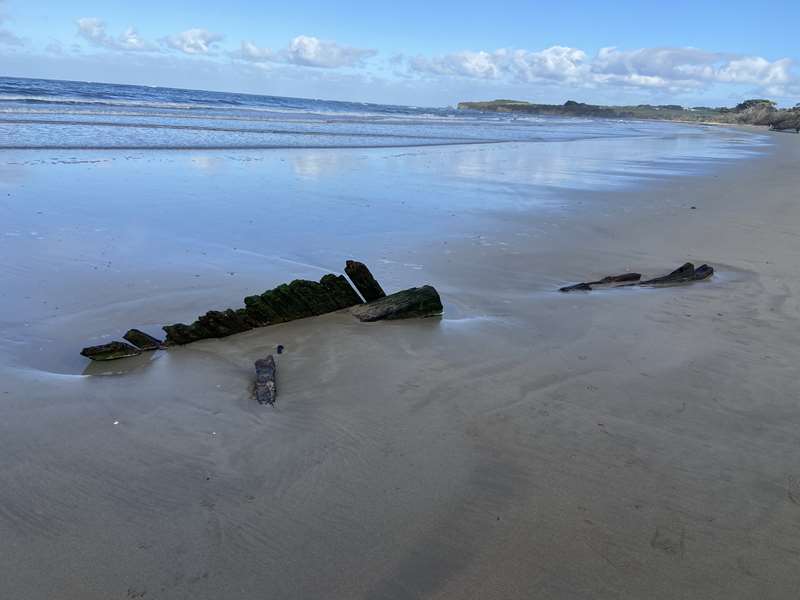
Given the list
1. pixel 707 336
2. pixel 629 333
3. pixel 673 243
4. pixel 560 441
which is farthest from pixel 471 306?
pixel 673 243

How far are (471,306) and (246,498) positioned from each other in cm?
364

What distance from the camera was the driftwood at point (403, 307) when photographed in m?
5.82

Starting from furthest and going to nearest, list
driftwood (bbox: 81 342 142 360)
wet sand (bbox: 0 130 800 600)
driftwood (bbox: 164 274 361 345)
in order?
driftwood (bbox: 164 274 361 345) → driftwood (bbox: 81 342 142 360) → wet sand (bbox: 0 130 800 600)

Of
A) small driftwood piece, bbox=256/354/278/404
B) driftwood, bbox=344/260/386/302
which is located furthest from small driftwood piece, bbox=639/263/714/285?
small driftwood piece, bbox=256/354/278/404

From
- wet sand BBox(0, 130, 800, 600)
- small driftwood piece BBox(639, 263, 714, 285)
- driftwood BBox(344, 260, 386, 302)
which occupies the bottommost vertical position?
Answer: wet sand BBox(0, 130, 800, 600)

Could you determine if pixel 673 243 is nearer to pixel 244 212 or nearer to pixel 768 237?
pixel 768 237

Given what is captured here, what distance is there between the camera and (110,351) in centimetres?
470

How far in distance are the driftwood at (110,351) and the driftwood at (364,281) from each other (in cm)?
201

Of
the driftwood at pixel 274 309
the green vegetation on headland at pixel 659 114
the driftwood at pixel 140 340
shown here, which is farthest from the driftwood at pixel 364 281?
the green vegetation on headland at pixel 659 114

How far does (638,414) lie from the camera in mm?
4133

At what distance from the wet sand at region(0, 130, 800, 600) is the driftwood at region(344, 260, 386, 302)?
1.12 ft

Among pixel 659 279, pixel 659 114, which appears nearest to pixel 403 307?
pixel 659 279

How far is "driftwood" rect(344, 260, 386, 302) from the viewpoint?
591 cm

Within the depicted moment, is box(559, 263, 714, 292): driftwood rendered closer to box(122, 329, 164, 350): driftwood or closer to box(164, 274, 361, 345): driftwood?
Answer: box(164, 274, 361, 345): driftwood
